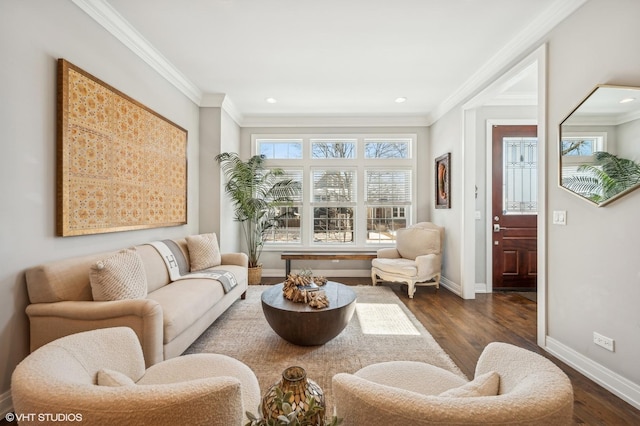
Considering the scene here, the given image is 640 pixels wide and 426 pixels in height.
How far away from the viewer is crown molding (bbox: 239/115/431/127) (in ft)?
16.8

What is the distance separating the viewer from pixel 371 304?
A: 3.69 m

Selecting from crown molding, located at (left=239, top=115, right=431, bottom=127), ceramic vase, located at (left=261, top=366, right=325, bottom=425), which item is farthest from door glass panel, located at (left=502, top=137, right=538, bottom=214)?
A: ceramic vase, located at (left=261, top=366, right=325, bottom=425)

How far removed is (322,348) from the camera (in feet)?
8.29

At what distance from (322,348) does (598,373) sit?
1.98m

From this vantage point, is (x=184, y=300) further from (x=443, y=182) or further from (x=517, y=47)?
(x=443, y=182)

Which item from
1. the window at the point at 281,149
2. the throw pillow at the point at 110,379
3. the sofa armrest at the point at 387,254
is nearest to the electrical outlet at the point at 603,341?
the sofa armrest at the point at 387,254

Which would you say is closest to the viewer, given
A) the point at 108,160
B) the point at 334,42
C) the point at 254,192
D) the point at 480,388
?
the point at 480,388

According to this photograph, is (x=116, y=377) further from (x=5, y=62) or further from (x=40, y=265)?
(x=5, y=62)

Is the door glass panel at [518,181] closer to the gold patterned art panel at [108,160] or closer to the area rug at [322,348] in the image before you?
the area rug at [322,348]

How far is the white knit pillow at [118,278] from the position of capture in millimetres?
1976

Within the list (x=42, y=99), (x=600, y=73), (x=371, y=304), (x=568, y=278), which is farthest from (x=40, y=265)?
(x=600, y=73)

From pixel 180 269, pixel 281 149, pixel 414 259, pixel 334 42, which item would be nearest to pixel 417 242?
pixel 414 259

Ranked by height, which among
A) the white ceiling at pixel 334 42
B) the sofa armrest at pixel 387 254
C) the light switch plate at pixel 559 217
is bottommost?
the sofa armrest at pixel 387 254

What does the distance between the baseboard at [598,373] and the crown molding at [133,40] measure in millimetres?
4586
